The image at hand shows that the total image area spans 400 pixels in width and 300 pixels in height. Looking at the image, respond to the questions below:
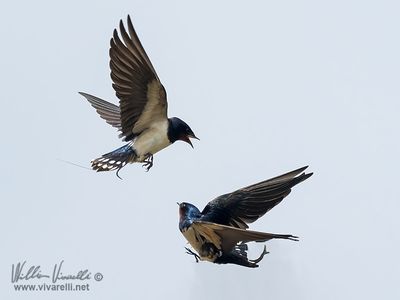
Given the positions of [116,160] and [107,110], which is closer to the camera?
[116,160]

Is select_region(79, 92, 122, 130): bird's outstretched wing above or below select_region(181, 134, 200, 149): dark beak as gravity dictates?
above

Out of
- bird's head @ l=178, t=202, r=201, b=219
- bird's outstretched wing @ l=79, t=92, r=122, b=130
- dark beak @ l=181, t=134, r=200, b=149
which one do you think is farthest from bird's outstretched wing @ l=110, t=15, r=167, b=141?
bird's head @ l=178, t=202, r=201, b=219

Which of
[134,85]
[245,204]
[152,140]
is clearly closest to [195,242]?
[245,204]

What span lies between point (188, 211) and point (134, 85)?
257cm

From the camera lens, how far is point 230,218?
651 inches

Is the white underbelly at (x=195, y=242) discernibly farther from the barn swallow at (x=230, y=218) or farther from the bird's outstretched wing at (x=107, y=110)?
the bird's outstretched wing at (x=107, y=110)

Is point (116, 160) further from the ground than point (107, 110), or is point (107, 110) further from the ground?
point (107, 110)

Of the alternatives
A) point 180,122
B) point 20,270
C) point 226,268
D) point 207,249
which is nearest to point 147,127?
point 180,122

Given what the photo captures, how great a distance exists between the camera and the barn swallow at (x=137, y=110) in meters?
17.7

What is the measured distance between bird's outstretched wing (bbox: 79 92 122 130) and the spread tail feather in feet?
5.76

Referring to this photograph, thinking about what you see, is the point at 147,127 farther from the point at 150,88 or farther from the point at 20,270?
the point at 20,270

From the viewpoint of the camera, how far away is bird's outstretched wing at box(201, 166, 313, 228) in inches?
645

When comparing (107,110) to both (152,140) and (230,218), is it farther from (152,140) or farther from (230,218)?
(230,218)

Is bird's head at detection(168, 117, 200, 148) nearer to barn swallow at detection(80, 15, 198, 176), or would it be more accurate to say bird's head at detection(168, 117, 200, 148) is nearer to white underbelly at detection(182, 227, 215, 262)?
barn swallow at detection(80, 15, 198, 176)
